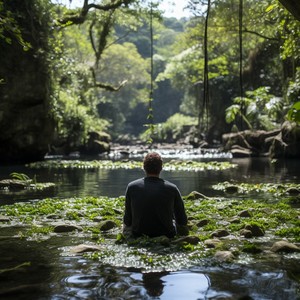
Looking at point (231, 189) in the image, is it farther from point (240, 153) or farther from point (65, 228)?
point (240, 153)

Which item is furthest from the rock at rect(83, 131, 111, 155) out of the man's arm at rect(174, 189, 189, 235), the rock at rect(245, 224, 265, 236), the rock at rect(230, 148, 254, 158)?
the man's arm at rect(174, 189, 189, 235)

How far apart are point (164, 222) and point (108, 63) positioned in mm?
55016

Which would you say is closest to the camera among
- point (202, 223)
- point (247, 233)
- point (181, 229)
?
point (181, 229)

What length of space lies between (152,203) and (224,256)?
3.60 feet

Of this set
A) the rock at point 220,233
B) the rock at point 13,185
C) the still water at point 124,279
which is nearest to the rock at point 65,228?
the still water at point 124,279

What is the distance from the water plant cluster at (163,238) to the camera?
5.21 metres

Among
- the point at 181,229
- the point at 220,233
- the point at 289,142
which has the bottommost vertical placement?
the point at 220,233

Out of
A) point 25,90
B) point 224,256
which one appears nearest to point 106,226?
point 224,256

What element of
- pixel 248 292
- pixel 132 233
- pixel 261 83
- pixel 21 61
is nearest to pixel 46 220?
pixel 132 233

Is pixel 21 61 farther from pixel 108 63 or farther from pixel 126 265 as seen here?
pixel 108 63

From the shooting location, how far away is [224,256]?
5047 millimetres

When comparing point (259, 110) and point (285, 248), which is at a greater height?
point (259, 110)

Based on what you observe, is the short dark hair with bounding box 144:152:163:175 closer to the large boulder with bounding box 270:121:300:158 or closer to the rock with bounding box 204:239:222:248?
the rock with bounding box 204:239:222:248

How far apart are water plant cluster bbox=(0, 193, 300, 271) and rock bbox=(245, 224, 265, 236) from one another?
2 centimetres
